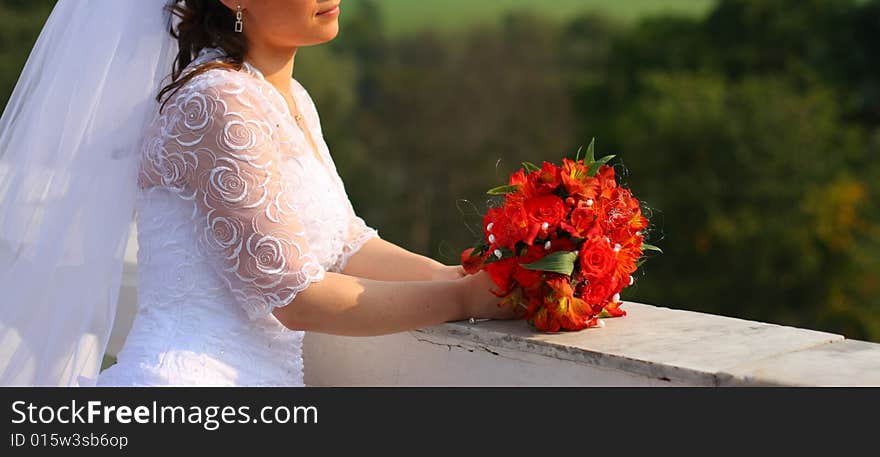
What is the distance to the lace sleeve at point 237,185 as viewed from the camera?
177 centimetres

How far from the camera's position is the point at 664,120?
60.0 ft

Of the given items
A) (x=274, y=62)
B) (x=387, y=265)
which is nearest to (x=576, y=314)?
(x=387, y=265)

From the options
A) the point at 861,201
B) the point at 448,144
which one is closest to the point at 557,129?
the point at 448,144

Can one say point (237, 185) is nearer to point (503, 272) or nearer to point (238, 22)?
point (238, 22)

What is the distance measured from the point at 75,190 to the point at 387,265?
27.1 inches

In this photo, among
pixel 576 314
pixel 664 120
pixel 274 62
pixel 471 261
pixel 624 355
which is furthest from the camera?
pixel 664 120

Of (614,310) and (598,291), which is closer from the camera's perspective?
(598,291)

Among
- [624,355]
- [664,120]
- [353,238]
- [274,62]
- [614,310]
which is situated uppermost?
[664,120]

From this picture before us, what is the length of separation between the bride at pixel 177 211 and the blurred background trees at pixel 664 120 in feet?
30.9

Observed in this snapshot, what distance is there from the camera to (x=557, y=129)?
2502cm

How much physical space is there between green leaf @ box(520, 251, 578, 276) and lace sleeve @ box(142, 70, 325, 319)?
41cm

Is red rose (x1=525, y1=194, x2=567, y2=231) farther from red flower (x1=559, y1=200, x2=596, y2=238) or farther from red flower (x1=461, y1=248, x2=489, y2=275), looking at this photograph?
red flower (x1=461, y1=248, x2=489, y2=275)

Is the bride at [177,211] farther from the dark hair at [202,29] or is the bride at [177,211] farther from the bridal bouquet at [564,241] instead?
the bridal bouquet at [564,241]
